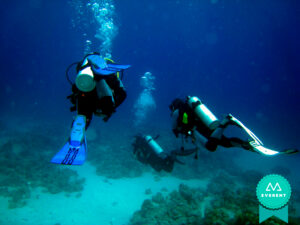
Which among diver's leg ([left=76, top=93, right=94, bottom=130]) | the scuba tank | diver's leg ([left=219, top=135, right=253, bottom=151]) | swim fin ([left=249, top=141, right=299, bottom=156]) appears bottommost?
swim fin ([left=249, top=141, right=299, bottom=156])

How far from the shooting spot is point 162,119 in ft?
156

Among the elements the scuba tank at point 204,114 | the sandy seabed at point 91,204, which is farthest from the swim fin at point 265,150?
the sandy seabed at point 91,204

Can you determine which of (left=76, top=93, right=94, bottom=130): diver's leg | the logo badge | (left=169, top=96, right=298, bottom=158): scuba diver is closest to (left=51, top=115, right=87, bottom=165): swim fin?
(left=76, top=93, right=94, bottom=130): diver's leg

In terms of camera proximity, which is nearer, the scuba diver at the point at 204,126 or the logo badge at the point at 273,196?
the scuba diver at the point at 204,126

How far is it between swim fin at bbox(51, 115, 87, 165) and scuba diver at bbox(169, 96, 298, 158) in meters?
2.09

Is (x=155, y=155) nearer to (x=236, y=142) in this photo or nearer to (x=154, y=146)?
(x=154, y=146)

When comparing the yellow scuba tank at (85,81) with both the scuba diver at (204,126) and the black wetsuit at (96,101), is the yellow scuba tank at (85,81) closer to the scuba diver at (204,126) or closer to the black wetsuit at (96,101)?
the black wetsuit at (96,101)

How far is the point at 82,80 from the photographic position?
253 centimetres

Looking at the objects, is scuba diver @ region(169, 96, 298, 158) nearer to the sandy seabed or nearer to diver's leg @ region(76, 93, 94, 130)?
diver's leg @ region(76, 93, 94, 130)

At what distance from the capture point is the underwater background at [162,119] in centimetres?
796

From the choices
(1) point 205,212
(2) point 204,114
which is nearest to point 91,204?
(1) point 205,212

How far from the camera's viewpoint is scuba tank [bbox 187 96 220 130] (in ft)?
11.4

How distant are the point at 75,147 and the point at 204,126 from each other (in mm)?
2550

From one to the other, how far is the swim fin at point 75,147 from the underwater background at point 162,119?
172 inches
